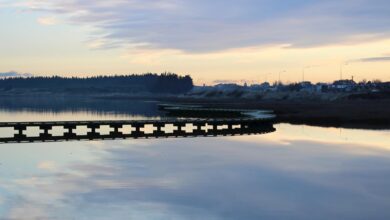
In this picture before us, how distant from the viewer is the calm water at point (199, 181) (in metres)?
16.1

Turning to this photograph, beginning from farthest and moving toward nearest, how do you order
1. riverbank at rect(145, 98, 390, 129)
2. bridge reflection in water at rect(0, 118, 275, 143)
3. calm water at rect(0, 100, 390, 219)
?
riverbank at rect(145, 98, 390, 129), bridge reflection in water at rect(0, 118, 275, 143), calm water at rect(0, 100, 390, 219)

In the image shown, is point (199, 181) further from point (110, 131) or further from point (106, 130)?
point (106, 130)

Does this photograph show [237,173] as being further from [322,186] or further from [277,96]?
[277,96]

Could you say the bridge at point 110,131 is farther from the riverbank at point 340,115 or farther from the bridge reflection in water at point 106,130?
the riverbank at point 340,115

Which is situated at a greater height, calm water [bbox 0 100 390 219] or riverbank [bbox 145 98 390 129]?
riverbank [bbox 145 98 390 129]

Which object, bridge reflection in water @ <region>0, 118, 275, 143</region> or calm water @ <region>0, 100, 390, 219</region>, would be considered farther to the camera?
bridge reflection in water @ <region>0, 118, 275, 143</region>

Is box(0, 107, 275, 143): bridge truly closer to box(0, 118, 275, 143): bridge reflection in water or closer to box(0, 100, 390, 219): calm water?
box(0, 118, 275, 143): bridge reflection in water

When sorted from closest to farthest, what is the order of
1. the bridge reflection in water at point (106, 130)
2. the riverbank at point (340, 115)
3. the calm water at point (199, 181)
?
the calm water at point (199, 181) → the bridge reflection in water at point (106, 130) → the riverbank at point (340, 115)

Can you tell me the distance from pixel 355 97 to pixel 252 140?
9388cm

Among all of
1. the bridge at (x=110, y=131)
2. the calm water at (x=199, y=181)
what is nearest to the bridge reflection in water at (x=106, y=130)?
the bridge at (x=110, y=131)

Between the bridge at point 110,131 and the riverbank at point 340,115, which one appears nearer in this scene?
the bridge at point 110,131

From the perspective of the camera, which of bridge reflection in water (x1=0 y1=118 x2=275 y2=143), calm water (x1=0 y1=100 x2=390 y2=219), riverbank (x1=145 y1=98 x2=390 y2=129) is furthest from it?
riverbank (x1=145 y1=98 x2=390 y2=129)

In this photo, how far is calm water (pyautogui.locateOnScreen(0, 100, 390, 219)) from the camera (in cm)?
1614

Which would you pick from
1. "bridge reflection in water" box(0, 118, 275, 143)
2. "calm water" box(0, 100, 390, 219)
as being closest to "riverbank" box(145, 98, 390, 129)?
"bridge reflection in water" box(0, 118, 275, 143)
